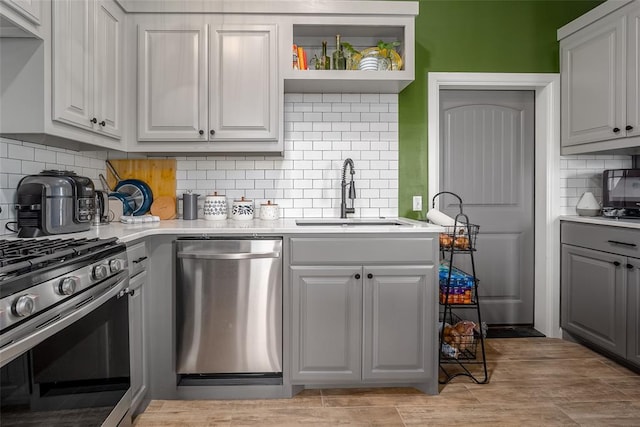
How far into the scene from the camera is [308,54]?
9.91 ft

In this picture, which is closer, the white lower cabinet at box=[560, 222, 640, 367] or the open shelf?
the white lower cabinet at box=[560, 222, 640, 367]

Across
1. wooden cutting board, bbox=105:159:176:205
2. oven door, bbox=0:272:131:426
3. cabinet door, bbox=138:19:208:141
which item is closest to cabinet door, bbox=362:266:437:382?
oven door, bbox=0:272:131:426

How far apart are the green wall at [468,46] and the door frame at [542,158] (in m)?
0.05

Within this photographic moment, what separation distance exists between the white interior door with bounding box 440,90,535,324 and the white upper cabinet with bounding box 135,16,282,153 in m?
1.46

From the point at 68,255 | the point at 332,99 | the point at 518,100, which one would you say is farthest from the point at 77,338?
the point at 518,100

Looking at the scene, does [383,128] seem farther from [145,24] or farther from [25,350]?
[25,350]

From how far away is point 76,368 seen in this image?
1444 millimetres

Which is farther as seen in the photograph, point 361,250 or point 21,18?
point 361,250

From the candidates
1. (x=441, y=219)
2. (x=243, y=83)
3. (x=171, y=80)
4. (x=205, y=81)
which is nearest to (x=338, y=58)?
(x=243, y=83)

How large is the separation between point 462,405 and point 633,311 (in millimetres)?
1200

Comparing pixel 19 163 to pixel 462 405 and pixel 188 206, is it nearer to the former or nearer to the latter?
pixel 188 206

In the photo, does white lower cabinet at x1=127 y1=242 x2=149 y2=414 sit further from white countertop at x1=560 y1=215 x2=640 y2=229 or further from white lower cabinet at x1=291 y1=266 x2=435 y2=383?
white countertop at x1=560 y1=215 x2=640 y2=229

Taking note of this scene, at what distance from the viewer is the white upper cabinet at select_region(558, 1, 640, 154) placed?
261 centimetres

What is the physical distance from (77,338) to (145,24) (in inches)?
78.2
